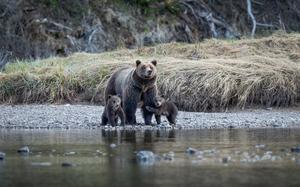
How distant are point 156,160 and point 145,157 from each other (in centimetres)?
14

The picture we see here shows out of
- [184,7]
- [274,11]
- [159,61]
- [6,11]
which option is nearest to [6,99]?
[159,61]

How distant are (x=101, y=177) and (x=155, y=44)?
14350mm

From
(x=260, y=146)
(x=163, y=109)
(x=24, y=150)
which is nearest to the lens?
(x=24, y=150)

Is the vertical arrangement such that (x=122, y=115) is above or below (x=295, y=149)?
above

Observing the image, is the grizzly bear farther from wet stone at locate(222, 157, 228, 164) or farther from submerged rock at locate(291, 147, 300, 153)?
wet stone at locate(222, 157, 228, 164)

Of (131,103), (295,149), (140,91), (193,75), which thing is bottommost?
(295,149)

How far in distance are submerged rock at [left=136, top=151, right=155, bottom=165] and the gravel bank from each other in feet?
14.7

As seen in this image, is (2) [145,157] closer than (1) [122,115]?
Yes

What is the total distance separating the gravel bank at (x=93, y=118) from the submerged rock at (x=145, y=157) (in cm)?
449

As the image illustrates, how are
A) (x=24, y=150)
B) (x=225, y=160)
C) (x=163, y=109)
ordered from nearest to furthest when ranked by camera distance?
(x=225, y=160) → (x=24, y=150) → (x=163, y=109)

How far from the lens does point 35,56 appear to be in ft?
79.2

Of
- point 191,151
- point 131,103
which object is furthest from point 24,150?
point 131,103

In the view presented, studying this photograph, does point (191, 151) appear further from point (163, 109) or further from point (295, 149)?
point (163, 109)

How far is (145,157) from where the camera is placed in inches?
450
